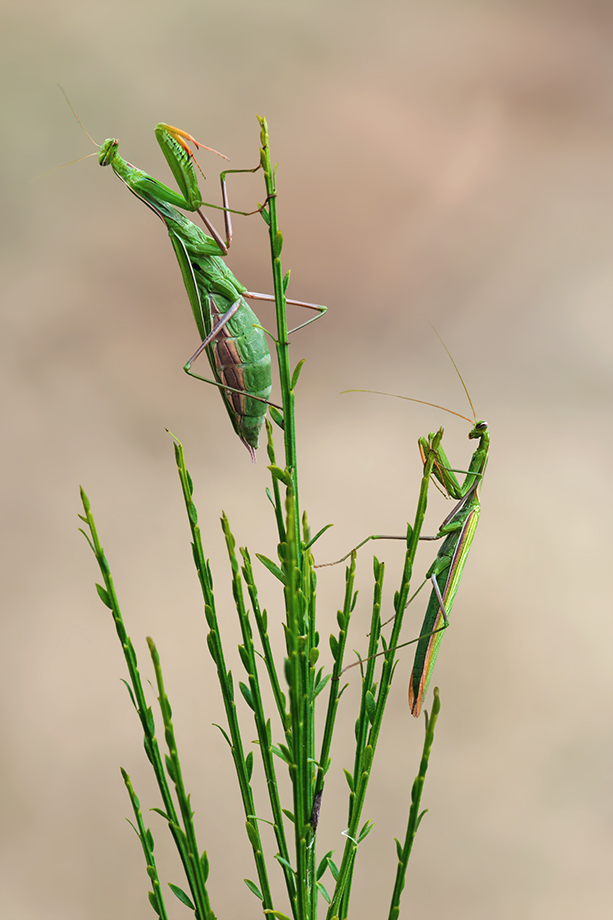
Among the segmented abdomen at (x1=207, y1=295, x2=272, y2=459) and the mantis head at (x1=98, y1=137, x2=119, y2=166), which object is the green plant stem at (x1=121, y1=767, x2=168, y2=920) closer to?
the segmented abdomen at (x1=207, y1=295, x2=272, y2=459)

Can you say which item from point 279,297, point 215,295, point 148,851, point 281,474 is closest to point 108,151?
point 215,295

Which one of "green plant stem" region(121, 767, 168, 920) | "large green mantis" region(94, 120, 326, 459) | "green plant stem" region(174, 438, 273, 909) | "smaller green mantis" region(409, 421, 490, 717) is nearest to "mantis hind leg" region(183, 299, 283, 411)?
"large green mantis" region(94, 120, 326, 459)

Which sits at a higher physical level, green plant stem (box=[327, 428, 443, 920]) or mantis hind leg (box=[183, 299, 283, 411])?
mantis hind leg (box=[183, 299, 283, 411])

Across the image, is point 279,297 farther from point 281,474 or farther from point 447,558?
point 447,558

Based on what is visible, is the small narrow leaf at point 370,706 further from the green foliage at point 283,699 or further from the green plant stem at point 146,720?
the green plant stem at point 146,720

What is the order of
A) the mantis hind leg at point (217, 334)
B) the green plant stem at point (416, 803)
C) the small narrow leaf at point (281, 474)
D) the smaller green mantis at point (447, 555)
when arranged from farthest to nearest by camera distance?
the smaller green mantis at point (447, 555)
the mantis hind leg at point (217, 334)
the small narrow leaf at point (281, 474)
the green plant stem at point (416, 803)

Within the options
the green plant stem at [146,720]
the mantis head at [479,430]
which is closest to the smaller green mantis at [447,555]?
the mantis head at [479,430]
